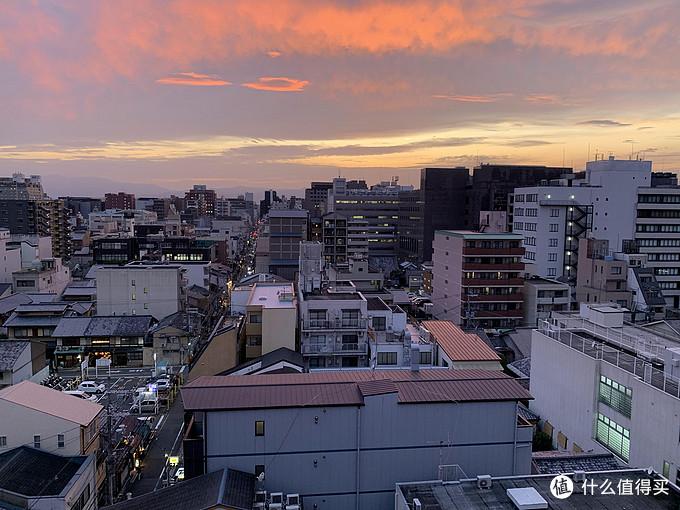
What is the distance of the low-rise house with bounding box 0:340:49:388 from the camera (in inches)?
955

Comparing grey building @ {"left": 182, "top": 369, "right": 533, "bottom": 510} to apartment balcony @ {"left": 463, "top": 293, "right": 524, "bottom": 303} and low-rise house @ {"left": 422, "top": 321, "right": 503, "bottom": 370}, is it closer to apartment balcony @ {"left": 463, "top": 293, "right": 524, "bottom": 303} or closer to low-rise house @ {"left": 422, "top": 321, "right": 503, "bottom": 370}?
low-rise house @ {"left": 422, "top": 321, "right": 503, "bottom": 370}

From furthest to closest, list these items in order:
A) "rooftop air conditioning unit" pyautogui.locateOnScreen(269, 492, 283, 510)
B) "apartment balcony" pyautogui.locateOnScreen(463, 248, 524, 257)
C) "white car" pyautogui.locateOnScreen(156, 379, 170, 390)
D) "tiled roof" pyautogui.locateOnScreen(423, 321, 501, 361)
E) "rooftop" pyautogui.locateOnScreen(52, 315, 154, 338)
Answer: "apartment balcony" pyautogui.locateOnScreen(463, 248, 524, 257), "rooftop" pyautogui.locateOnScreen(52, 315, 154, 338), "white car" pyautogui.locateOnScreen(156, 379, 170, 390), "tiled roof" pyautogui.locateOnScreen(423, 321, 501, 361), "rooftop air conditioning unit" pyautogui.locateOnScreen(269, 492, 283, 510)

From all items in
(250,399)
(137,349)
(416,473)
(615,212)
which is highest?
(615,212)

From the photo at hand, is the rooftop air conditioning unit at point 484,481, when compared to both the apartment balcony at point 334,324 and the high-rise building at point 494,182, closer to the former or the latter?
the apartment balcony at point 334,324

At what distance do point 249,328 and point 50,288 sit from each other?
31.8 metres

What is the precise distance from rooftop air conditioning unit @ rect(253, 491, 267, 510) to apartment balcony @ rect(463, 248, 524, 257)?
25.5m

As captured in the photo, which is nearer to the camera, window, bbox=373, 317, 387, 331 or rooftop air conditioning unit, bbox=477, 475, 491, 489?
rooftop air conditioning unit, bbox=477, 475, 491, 489

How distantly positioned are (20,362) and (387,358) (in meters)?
17.5

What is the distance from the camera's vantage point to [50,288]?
46.9 meters

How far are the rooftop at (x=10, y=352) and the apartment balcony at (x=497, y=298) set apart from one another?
25714 millimetres

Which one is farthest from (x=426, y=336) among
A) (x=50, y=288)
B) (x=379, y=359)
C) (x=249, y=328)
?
(x=50, y=288)

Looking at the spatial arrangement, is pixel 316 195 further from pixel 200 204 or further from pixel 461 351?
pixel 461 351

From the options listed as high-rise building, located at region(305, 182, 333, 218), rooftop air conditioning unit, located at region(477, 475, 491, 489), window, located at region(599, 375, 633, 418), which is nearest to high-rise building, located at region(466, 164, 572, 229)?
window, located at region(599, 375, 633, 418)

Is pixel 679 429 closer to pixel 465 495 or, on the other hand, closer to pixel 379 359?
pixel 465 495
